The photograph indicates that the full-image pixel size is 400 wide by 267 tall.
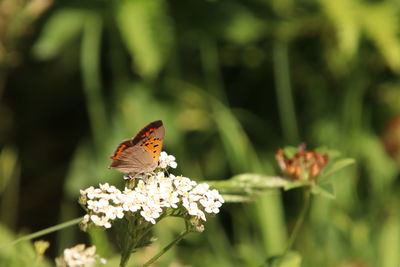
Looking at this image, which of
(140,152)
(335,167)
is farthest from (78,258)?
(335,167)

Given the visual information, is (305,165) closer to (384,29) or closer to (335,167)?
(335,167)

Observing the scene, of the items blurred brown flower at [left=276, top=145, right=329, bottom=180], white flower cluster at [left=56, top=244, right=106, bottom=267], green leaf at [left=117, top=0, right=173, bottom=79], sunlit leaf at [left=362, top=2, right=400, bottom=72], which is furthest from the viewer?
sunlit leaf at [left=362, top=2, right=400, bottom=72]

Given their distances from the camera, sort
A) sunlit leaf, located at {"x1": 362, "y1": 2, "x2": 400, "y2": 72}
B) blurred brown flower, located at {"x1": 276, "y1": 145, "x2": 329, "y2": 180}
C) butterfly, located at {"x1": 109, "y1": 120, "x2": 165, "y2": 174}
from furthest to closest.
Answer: sunlit leaf, located at {"x1": 362, "y1": 2, "x2": 400, "y2": 72}
blurred brown flower, located at {"x1": 276, "y1": 145, "x2": 329, "y2": 180}
butterfly, located at {"x1": 109, "y1": 120, "x2": 165, "y2": 174}

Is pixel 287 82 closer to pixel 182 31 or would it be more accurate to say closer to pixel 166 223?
pixel 182 31

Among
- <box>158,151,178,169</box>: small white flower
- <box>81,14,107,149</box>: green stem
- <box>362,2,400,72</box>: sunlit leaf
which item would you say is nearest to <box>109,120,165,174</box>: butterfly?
<box>158,151,178,169</box>: small white flower

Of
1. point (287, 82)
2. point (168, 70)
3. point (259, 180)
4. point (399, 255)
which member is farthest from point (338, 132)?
point (259, 180)

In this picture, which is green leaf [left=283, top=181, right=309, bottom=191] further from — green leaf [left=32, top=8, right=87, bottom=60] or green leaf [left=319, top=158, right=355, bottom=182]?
green leaf [left=32, top=8, right=87, bottom=60]
